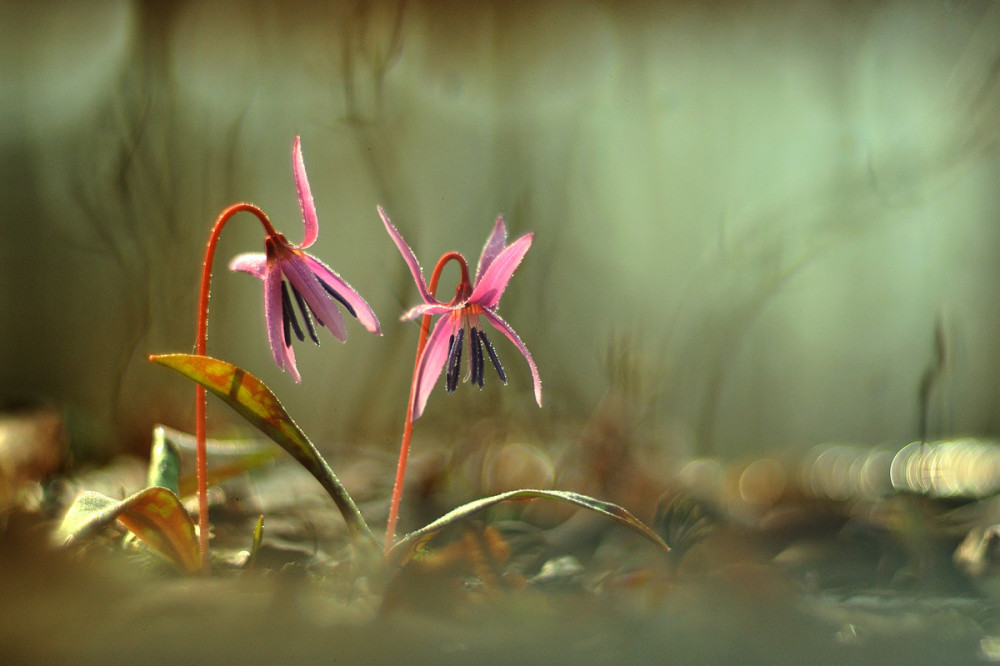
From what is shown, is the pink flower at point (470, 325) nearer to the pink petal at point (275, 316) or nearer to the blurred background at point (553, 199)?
the pink petal at point (275, 316)

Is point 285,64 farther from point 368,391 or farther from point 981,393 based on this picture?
point 981,393

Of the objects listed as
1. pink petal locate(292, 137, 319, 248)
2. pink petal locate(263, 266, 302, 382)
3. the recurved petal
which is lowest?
pink petal locate(263, 266, 302, 382)

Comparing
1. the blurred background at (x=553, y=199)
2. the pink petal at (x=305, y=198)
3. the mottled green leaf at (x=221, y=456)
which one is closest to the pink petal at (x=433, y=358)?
the pink petal at (x=305, y=198)

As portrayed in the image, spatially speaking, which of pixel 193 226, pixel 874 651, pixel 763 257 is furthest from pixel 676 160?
pixel 874 651

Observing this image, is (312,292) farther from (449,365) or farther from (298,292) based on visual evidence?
(449,365)

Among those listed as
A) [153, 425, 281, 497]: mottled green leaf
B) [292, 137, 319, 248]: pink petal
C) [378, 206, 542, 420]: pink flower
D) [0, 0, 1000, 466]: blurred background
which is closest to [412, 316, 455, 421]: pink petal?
[378, 206, 542, 420]: pink flower

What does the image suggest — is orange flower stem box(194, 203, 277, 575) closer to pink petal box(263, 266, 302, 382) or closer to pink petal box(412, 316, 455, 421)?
pink petal box(263, 266, 302, 382)

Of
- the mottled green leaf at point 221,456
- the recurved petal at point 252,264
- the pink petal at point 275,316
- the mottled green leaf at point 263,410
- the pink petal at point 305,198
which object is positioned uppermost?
the pink petal at point 305,198
